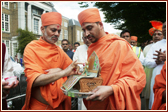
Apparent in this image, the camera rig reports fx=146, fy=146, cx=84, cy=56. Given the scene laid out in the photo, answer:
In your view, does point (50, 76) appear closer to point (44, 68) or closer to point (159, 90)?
point (44, 68)

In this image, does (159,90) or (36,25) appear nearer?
(159,90)

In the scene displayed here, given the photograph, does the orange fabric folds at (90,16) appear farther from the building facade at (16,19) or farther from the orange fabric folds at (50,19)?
the building facade at (16,19)

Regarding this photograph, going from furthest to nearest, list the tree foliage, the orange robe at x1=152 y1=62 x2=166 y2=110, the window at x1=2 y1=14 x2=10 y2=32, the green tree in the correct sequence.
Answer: the window at x1=2 y1=14 x2=10 y2=32 < the green tree < the tree foliage < the orange robe at x1=152 y1=62 x2=166 y2=110

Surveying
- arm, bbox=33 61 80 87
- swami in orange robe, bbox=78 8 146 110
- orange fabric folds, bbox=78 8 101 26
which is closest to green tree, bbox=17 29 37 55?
arm, bbox=33 61 80 87

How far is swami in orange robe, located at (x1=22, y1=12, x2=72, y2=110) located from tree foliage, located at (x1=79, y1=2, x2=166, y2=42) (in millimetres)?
7963

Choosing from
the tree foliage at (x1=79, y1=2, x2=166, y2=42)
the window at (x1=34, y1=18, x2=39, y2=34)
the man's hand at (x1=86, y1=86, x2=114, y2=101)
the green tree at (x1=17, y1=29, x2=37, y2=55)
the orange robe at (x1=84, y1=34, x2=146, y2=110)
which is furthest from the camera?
the window at (x1=34, y1=18, x2=39, y2=34)

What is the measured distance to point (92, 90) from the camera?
1.59 m

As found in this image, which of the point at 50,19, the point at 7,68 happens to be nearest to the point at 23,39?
the point at 50,19

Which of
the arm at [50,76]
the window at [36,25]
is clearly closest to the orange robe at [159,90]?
the arm at [50,76]

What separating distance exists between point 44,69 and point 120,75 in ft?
3.92

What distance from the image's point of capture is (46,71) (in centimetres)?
227

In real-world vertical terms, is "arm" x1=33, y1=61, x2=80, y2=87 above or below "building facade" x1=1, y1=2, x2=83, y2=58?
below

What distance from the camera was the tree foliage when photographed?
909cm

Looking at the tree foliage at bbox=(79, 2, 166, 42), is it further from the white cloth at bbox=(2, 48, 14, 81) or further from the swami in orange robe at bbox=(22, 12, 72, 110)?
the white cloth at bbox=(2, 48, 14, 81)
